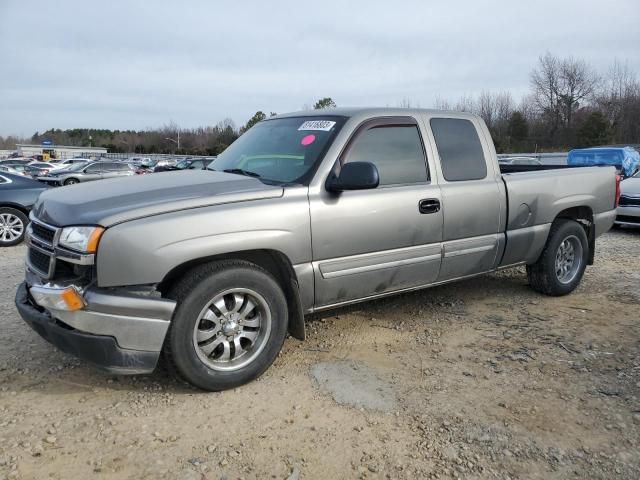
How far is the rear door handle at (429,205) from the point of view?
396cm

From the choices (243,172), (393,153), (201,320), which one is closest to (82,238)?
(201,320)

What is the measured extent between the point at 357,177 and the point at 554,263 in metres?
2.87

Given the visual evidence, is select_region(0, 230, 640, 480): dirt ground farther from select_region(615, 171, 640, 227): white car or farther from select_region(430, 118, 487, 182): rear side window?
select_region(615, 171, 640, 227): white car

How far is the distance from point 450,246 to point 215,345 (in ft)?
6.87

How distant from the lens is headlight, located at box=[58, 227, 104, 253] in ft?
9.23

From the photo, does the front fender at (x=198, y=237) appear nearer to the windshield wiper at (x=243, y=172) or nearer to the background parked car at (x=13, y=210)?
the windshield wiper at (x=243, y=172)

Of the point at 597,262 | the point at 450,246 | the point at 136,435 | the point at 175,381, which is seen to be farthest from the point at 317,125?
the point at 597,262

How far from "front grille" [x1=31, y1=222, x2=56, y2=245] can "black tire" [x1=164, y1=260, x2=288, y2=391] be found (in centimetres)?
80

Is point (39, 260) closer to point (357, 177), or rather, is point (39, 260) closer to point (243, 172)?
point (243, 172)

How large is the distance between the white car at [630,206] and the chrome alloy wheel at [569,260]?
529 cm

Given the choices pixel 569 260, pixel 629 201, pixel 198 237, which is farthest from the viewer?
pixel 629 201

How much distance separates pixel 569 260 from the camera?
5.46 m

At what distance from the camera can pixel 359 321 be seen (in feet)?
14.9

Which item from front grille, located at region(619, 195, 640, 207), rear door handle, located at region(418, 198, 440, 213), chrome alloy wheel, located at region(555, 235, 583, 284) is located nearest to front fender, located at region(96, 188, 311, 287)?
rear door handle, located at region(418, 198, 440, 213)
